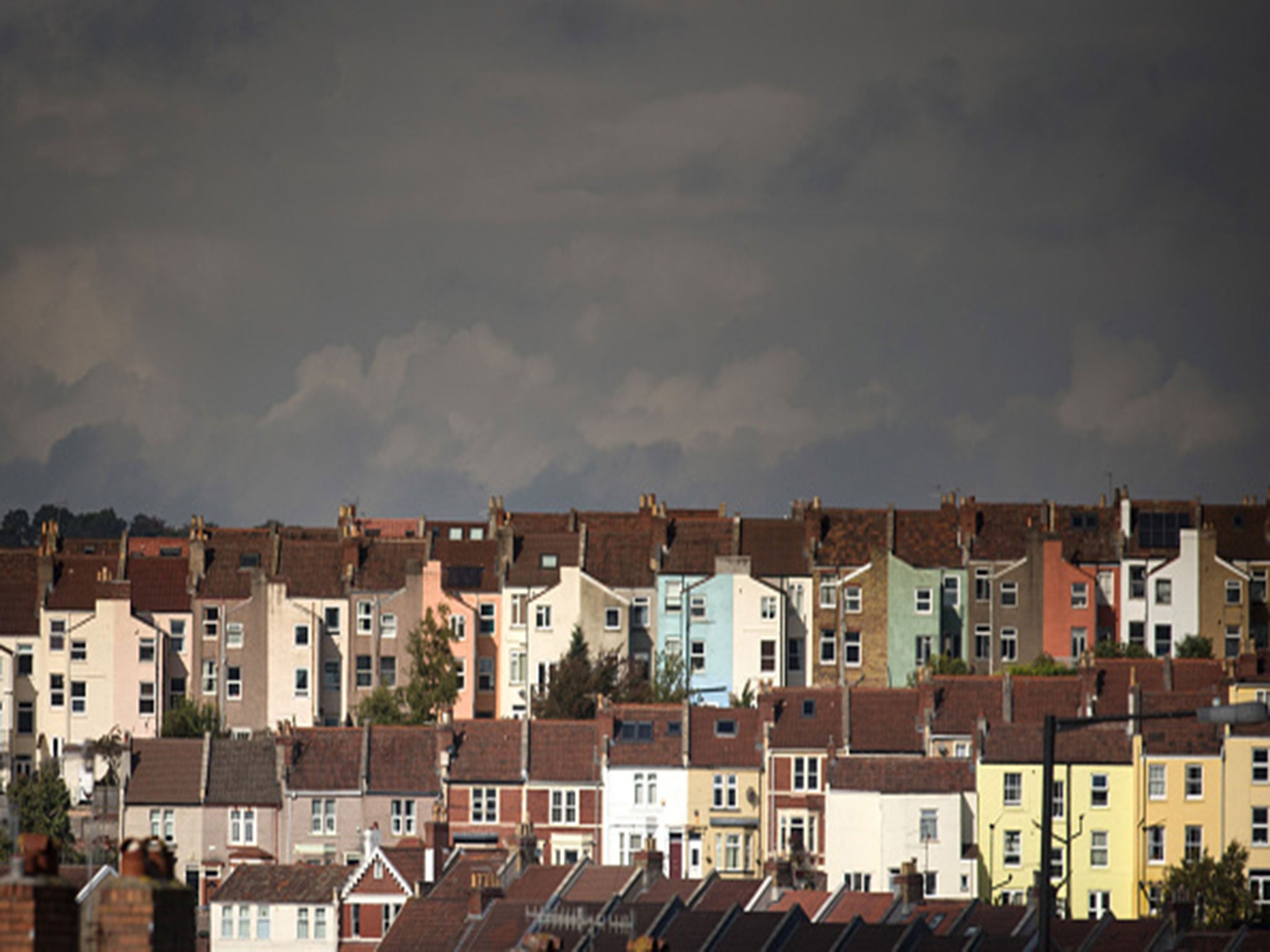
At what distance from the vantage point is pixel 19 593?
142m

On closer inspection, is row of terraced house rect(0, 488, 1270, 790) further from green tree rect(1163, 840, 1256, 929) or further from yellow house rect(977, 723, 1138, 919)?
green tree rect(1163, 840, 1256, 929)

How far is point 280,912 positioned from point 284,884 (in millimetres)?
1076

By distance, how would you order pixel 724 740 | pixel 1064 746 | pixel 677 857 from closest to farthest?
1. pixel 1064 746
2. pixel 677 857
3. pixel 724 740

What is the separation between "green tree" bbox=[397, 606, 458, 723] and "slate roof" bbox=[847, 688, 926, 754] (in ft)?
69.9

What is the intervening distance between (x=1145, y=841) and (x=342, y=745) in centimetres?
3042

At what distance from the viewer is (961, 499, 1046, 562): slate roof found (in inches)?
5320

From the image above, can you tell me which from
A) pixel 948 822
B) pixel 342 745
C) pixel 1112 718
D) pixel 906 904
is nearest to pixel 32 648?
pixel 342 745

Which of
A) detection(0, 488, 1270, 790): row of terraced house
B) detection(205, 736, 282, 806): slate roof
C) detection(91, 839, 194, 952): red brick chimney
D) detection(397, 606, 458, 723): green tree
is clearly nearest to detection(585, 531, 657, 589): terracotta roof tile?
detection(0, 488, 1270, 790): row of terraced house

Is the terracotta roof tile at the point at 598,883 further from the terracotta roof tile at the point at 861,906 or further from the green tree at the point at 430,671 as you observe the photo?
the green tree at the point at 430,671

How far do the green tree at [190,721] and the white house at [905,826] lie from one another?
3225cm

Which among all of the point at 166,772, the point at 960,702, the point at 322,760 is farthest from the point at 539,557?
the point at 960,702

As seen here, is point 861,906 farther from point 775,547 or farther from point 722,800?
point 775,547

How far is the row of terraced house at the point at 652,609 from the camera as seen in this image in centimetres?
13312

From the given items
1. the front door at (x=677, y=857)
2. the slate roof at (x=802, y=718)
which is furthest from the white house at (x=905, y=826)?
the front door at (x=677, y=857)
